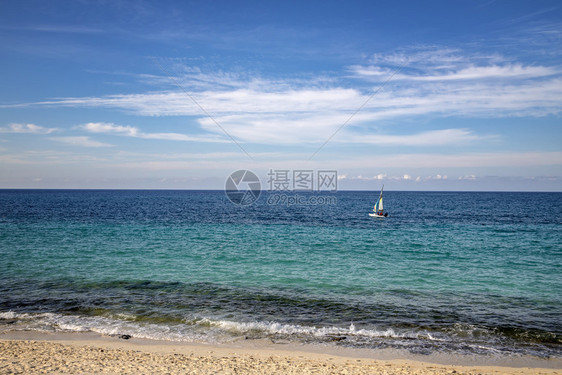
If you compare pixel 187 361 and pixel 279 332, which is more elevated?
pixel 187 361

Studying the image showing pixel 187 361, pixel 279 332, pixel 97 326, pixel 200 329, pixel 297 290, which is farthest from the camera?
pixel 297 290

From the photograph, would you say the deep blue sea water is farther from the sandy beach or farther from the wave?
the sandy beach

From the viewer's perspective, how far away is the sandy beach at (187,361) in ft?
31.4

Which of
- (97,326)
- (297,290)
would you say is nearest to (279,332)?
(297,290)

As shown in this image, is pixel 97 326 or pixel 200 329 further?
pixel 97 326

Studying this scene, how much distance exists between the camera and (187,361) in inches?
406

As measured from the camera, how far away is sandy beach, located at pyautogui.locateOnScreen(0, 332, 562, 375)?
9.59 meters

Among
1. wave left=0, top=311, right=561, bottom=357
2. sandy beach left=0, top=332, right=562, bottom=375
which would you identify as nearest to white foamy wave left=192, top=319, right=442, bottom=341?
wave left=0, top=311, right=561, bottom=357

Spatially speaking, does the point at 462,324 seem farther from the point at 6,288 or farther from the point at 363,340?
the point at 6,288

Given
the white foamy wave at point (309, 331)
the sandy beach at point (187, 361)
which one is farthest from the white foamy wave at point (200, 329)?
the sandy beach at point (187, 361)

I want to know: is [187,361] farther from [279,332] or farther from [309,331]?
[309,331]

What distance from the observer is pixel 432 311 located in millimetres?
15320

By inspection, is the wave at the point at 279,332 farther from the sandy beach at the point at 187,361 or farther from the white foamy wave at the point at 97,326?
the sandy beach at the point at 187,361

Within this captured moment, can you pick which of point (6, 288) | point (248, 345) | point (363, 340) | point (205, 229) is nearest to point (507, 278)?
point (363, 340)
